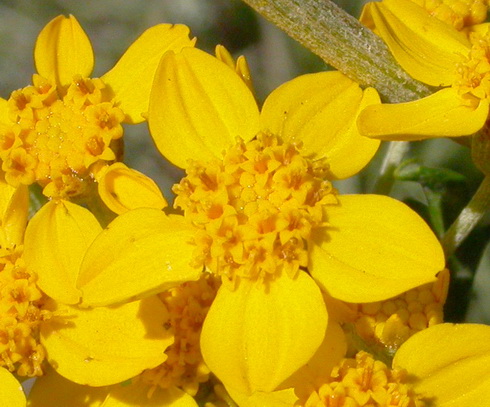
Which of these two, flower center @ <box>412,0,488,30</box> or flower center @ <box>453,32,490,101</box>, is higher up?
flower center @ <box>453,32,490,101</box>

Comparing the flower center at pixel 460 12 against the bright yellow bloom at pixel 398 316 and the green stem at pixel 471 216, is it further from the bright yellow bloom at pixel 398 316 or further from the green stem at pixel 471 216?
the bright yellow bloom at pixel 398 316

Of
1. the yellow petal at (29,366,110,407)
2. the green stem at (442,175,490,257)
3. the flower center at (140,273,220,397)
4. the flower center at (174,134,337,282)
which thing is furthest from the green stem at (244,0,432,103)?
the yellow petal at (29,366,110,407)

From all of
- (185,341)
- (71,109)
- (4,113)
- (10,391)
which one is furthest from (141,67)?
(10,391)

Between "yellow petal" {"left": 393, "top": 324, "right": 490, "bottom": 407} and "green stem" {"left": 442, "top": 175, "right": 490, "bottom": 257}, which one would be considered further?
"green stem" {"left": 442, "top": 175, "right": 490, "bottom": 257}

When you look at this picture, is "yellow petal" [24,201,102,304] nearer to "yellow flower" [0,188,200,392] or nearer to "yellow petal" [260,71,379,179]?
"yellow flower" [0,188,200,392]

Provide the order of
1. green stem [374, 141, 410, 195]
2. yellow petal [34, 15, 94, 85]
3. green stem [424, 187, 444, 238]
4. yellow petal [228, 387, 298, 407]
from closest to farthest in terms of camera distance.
Result: 1. yellow petal [228, 387, 298, 407]
2. yellow petal [34, 15, 94, 85]
3. green stem [424, 187, 444, 238]
4. green stem [374, 141, 410, 195]

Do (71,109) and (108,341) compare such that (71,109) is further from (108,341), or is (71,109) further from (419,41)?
(419,41)
